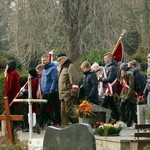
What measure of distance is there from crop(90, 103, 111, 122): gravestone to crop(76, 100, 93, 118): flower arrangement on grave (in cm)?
34

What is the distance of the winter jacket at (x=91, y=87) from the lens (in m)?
17.8

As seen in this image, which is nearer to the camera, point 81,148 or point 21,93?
point 81,148

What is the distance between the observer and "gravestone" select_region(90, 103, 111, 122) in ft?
56.5

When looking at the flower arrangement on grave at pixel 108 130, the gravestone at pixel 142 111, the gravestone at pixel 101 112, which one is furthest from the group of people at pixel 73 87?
the flower arrangement on grave at pixel 108 130

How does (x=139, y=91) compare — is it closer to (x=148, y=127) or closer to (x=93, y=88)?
(x=93, y=88)

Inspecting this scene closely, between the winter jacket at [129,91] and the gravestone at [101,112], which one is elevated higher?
the winter jacket at [129,91]

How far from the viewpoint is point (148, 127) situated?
1334 cm

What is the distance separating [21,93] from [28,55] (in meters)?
13.4

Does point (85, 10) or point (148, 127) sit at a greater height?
point (85, 10)

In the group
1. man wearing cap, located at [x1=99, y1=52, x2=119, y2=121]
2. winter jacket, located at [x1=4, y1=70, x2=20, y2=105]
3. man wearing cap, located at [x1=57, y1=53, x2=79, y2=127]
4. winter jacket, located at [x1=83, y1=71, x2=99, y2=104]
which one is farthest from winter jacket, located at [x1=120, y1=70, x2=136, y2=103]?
winter jacket, located at [x1=4, y1=70, x2=20, y2=105]

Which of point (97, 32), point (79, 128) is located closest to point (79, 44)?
point (97, 32)

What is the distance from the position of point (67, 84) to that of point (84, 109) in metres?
1.06

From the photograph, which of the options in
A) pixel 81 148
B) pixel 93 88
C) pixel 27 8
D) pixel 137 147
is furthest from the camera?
pixel 27 8

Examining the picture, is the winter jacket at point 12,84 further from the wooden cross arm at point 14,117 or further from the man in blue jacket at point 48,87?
the wooden cross arm at point 14,117
